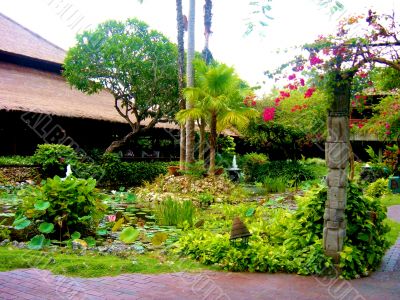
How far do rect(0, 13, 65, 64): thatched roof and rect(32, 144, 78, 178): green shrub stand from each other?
7040 mm

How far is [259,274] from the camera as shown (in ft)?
16.9

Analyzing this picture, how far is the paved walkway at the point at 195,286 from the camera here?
427 cm

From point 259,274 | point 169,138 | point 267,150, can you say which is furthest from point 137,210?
point 169,138

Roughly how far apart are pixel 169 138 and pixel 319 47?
20.7 metres

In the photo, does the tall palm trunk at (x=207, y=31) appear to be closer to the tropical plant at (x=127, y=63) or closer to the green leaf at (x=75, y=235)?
the tropical plant at (x=127, y=63)

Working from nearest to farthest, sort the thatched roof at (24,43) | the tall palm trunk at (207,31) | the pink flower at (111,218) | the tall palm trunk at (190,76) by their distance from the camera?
the pink flower at (111,218), the tall palm trunk at (190,76), the tall palm trunk at (207,31), the thatched roof at (24,43)

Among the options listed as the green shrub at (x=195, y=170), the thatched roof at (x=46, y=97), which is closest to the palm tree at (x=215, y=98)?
the green shrub at (x=195, y=170)

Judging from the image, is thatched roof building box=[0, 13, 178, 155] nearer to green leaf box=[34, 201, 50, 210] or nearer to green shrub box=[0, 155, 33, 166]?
green shrub box=[0, 155, 33, 166]

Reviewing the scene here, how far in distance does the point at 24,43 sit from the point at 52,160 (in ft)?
31.4

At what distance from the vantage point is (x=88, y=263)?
5.12 m

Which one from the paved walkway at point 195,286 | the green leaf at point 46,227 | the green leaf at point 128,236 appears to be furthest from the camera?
the green leaf at point 46,227

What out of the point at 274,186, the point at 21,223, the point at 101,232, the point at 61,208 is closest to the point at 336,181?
the point at 101,232

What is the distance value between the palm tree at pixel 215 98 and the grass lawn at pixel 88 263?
7.74m

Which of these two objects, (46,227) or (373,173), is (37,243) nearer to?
(46,227)
